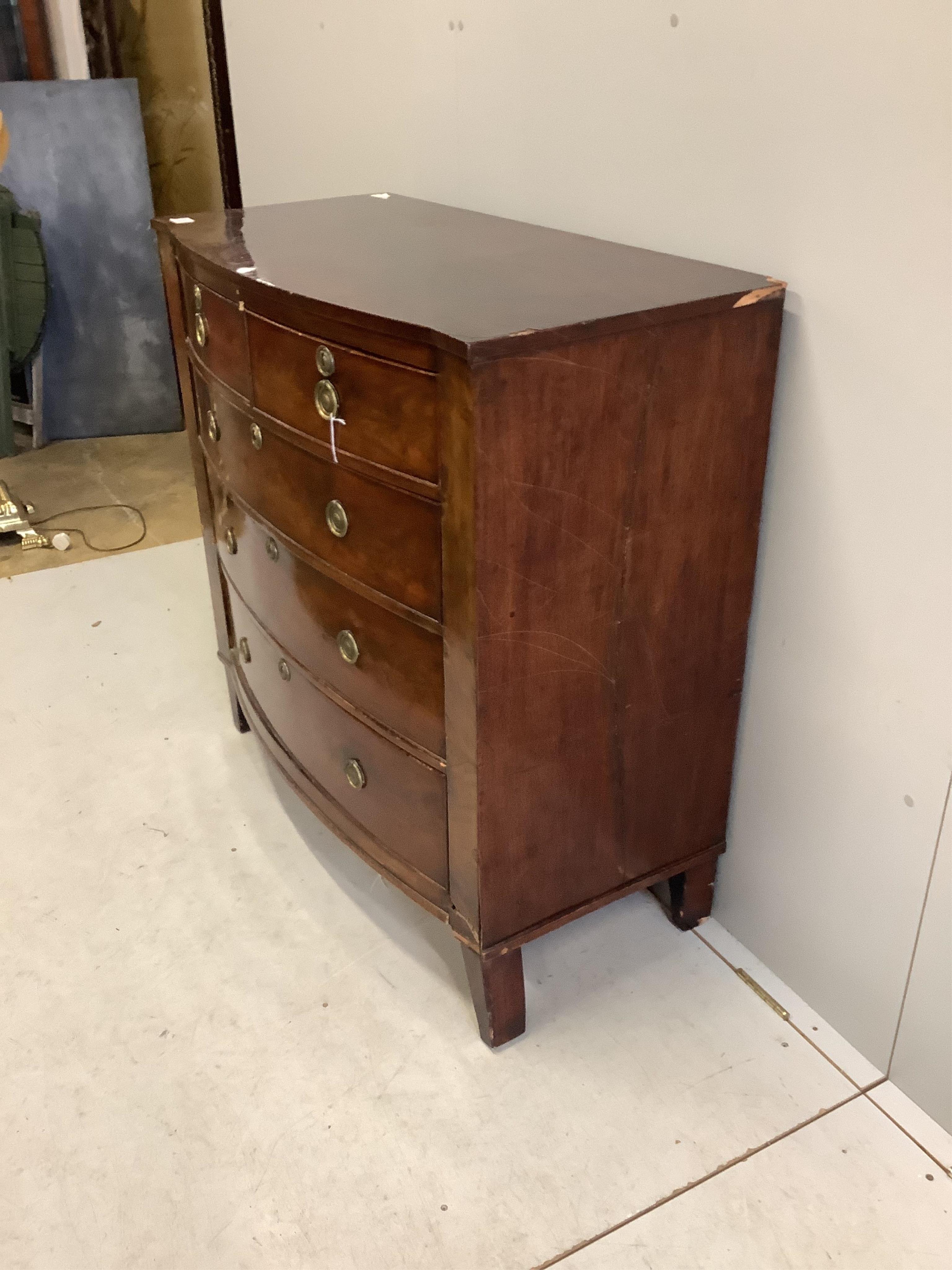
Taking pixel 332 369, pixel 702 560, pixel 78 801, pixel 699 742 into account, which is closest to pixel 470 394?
pixel 332 369

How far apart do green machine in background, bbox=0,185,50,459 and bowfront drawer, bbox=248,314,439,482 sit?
86.1 inches

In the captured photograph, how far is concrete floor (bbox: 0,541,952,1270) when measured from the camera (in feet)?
4.08

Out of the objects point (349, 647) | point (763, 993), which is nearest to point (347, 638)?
point (349, 647)

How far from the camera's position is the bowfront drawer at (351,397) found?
113 centimetres

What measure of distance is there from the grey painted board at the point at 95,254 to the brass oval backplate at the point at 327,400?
2430 millimetres

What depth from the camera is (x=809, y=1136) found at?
134cm

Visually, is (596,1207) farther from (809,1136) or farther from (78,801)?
(78,801)

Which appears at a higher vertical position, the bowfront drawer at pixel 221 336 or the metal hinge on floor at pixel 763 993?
the bowfront drawer at pixel 221 336

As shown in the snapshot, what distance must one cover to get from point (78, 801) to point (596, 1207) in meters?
1.19

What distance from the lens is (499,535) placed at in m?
1.13

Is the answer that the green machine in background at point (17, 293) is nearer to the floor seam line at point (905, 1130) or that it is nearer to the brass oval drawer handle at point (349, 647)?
the brass oval drawer handle at point (349, 647)

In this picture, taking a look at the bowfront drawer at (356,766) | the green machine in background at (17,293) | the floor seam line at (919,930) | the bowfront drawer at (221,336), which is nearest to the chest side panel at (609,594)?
the bowfront drawer at (356,766)

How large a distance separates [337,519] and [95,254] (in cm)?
252

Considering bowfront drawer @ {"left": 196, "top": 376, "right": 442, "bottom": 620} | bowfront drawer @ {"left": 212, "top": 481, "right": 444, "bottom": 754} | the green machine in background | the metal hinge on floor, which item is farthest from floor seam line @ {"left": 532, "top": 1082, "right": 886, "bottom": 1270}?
the green machine in background
